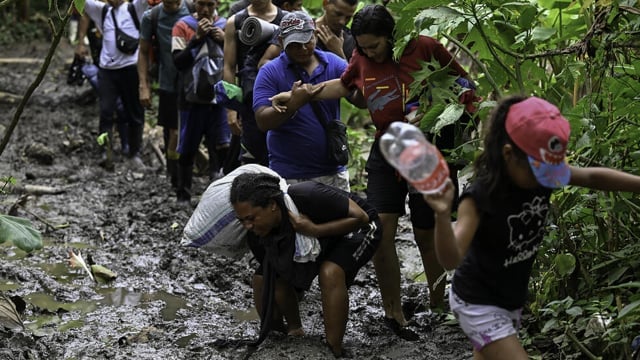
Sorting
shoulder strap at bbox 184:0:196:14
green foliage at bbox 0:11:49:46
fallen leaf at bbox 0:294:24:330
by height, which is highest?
shoulder strap at bbox 184:0:196:14

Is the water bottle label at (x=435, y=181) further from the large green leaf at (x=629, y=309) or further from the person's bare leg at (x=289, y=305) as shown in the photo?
the person's bare leg at (x=289, y=305)

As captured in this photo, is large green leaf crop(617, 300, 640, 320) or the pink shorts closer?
the pink shorts

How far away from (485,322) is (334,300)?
63.7 inches

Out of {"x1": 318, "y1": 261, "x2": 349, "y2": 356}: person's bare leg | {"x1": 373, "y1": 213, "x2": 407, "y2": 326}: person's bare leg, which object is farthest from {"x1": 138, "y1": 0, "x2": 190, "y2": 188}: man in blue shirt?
{"x1": 318, "y1": 261, "x2": 349, "y2": 356}: person's bare leg

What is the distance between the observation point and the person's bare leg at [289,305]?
538 cm

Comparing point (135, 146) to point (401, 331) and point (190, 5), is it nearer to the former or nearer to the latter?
point (190, 5)

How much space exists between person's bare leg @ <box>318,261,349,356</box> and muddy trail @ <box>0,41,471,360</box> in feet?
0.46

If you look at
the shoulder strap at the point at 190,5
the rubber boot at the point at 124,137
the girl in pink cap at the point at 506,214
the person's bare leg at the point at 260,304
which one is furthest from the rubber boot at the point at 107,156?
the girl in pink cap at the point at 506,214

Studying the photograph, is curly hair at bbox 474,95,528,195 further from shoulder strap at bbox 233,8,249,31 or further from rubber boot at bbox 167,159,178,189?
rubber boot at bbox 167,159,178,189

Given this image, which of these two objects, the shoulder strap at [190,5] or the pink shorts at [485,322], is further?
the shoulder strap at [190,5]

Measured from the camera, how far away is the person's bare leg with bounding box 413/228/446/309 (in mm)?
5539

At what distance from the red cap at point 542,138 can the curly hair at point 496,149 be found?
0.08 meters

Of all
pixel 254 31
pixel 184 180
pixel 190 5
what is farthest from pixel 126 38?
pixel 254 31

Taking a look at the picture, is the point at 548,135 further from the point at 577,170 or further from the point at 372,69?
the point at 372,69
